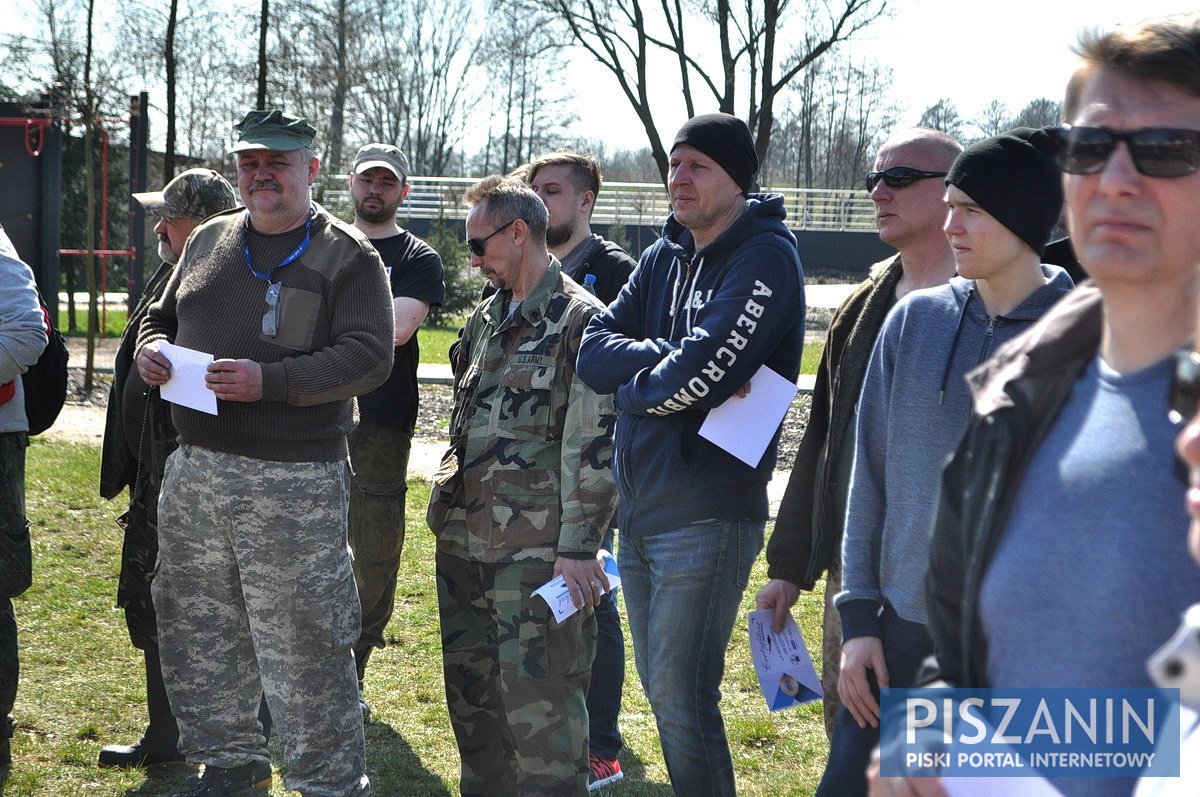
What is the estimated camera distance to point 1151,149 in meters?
1.66

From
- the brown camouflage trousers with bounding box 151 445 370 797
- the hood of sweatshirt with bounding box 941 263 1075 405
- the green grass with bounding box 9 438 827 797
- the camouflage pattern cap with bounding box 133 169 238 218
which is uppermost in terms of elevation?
the camouflage pattern cap with bounding box 133 169 238 218

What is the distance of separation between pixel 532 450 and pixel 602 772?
1.39 meters

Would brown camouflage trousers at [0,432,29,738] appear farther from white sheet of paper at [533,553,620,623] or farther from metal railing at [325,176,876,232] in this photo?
metal railing at [325,176,876,232]

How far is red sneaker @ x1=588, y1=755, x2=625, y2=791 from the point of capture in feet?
14.5

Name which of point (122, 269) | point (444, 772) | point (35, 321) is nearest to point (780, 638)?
point (444, 772)

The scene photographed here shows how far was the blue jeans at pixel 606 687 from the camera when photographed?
4574 millimetres

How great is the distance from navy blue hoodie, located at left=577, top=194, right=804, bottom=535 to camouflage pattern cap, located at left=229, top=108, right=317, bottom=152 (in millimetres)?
1218

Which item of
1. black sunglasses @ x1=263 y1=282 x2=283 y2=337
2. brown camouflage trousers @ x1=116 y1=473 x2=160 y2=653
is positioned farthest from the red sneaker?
black sunglasses @ x1=263 y1=282 x2=283 y2=337

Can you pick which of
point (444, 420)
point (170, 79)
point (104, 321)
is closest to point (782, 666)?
point (444, 420)

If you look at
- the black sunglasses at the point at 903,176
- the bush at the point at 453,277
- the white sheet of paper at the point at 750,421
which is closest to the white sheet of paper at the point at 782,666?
the white sheet of paper at the point at 750,421

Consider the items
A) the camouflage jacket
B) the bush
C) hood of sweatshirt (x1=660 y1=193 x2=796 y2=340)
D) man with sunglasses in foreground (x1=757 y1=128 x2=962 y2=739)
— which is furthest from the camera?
the bush

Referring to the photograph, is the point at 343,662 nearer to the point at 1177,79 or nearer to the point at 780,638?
the point at 780,638

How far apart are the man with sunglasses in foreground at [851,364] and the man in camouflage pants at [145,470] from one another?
92.0 inches

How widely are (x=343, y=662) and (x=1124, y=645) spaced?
2.89 metres
